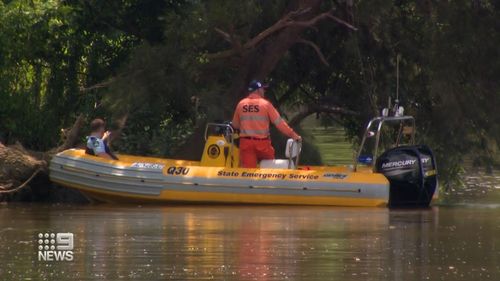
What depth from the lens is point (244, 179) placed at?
18719 millimetres

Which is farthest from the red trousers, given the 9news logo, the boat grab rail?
the 9news logo

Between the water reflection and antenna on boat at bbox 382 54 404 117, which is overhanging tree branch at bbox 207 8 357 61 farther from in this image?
the water reflection

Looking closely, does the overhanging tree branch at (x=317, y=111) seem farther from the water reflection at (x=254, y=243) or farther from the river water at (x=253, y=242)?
the water reflection at (x=254, y=243)

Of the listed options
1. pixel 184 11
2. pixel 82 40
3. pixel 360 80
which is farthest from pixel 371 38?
pixel 82 40

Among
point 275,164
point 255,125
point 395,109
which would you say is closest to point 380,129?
point 395,109

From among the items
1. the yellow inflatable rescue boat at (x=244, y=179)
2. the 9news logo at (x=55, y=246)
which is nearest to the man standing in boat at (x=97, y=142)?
the yellow inflatable rescue boat at (x=244, y=179)

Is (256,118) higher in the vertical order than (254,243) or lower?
higher

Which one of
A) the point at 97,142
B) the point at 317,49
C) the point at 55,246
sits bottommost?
the point at 55,246

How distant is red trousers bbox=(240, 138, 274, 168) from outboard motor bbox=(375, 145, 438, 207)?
4.75 ft

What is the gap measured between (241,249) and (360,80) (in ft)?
29.0

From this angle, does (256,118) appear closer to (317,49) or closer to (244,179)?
(244,179)

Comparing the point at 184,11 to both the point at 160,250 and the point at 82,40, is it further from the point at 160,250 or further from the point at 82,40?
the point at 160,250

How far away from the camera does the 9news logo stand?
41.2 ft

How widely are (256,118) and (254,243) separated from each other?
5.39 meters
